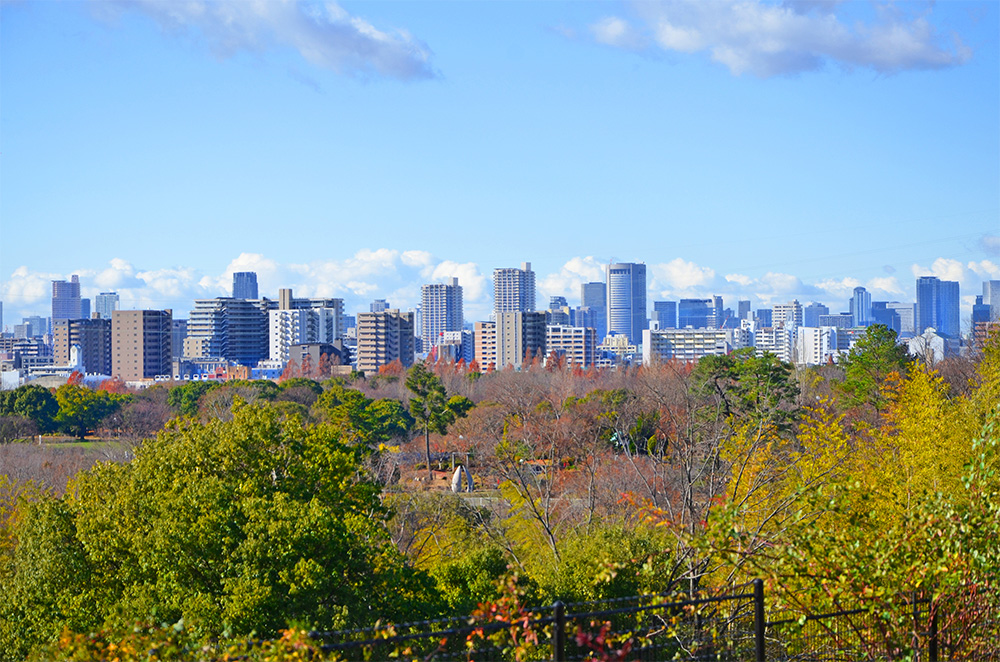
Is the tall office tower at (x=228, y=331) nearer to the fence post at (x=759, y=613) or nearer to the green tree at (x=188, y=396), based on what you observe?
the green tree at (x=188, y=396)

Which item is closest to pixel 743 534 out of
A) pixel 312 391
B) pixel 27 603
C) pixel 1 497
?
pixel 27 603

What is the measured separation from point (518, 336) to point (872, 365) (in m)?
104

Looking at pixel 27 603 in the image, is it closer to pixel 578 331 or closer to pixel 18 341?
pixel 578 331

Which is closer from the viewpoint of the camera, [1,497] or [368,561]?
[368,561]

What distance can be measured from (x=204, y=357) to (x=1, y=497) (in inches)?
5204

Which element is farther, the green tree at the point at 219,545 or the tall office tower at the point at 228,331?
the tall office tower at the point at 228,331

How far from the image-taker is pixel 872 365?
33.3 metres

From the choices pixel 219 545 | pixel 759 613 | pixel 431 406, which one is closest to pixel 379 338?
pixel 431 406

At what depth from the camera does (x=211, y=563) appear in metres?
11.5

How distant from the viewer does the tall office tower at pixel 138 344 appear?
429ft

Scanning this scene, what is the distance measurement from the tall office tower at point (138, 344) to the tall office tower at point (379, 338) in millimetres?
26383

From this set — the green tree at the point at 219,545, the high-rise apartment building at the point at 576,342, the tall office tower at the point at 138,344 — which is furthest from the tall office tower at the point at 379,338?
the green tree at the point at 219,545

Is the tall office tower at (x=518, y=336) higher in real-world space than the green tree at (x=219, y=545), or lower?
higher

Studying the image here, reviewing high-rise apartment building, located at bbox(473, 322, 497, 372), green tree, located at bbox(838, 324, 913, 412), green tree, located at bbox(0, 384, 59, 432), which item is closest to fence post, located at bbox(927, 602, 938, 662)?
green tree, located at bbox(838, 324, 913, 412)
